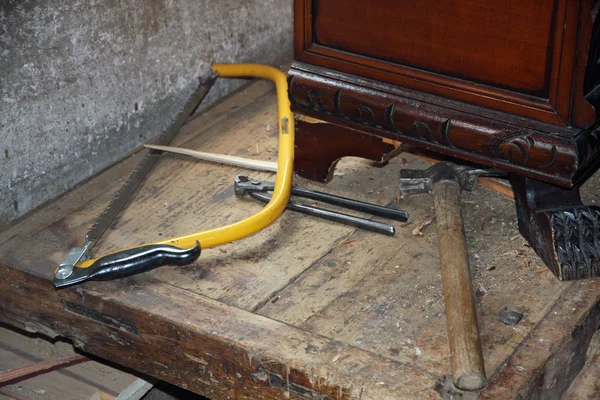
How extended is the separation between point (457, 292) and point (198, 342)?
465mm

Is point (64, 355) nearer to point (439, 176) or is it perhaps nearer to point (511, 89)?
point (439, 176)

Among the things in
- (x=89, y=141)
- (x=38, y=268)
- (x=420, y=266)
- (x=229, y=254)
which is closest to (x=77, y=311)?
(x=38, y=268)

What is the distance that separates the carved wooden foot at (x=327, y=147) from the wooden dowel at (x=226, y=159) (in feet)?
0.22

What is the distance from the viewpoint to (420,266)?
1.66m

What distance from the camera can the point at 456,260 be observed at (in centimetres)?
155

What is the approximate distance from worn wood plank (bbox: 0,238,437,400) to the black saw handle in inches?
1.5

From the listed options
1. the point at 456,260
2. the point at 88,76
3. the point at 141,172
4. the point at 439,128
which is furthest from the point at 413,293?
the point at 88,76

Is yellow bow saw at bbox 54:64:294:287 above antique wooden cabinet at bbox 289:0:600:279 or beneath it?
beneath

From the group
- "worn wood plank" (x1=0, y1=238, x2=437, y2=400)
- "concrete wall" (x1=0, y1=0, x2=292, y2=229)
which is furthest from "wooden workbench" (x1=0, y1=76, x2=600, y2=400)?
"concrete wall" (x1=0, y1=0, x2=292, y2=229)

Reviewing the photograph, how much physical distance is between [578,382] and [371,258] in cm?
45

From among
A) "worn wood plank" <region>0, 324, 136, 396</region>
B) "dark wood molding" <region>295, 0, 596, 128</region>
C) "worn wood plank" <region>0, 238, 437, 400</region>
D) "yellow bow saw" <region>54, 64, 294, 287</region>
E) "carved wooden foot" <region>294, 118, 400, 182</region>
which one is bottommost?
"worn wood plank" <region>0, 324, 136, 396</region>

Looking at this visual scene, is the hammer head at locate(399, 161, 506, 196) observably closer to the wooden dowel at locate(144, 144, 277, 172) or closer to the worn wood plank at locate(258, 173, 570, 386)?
the worn wood plank at locate(258, 173, 570, 386)

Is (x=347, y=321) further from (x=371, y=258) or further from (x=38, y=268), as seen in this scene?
(x=38, y=268)

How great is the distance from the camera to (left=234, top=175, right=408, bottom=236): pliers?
5.81ft
